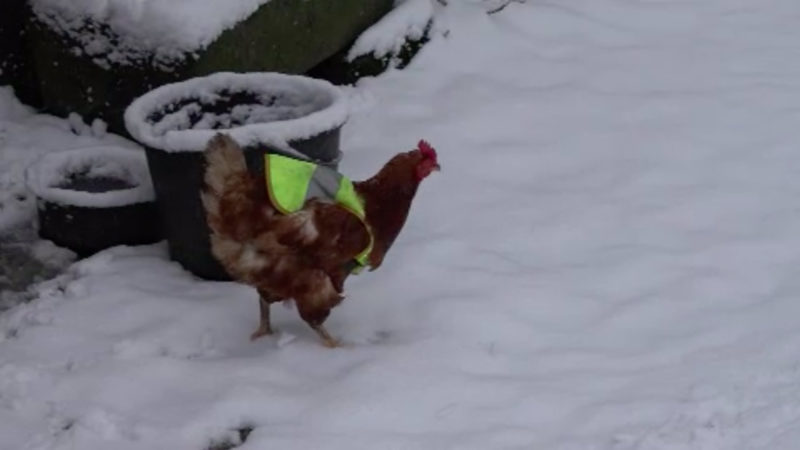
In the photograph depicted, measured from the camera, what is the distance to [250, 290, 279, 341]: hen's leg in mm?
4043

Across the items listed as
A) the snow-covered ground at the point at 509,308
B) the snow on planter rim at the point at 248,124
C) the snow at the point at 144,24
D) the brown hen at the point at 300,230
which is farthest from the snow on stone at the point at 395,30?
the brown hen at the point at 300,230

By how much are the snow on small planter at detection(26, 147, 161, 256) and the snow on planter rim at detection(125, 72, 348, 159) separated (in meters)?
0.37

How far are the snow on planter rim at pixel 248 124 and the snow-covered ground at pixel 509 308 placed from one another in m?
0.55

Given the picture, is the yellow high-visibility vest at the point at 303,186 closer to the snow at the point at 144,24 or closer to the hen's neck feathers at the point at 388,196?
the hen's neck feathers at the point at 388,196

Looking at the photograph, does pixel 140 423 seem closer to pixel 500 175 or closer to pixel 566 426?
pixel 566 426

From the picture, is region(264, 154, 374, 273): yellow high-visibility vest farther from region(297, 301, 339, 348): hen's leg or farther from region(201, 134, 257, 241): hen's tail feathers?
region(297, 301, 339, 348): hen's leg

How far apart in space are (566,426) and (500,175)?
70.9 inches

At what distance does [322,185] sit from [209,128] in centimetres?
95

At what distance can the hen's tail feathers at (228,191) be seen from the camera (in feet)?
12.4

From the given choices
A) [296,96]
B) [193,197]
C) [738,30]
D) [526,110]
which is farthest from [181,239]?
[738,30]

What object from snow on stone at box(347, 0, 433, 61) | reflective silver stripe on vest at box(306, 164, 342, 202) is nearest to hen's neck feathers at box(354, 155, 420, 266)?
reflective silver stripe on vest at box(306, 164, 342, 202)

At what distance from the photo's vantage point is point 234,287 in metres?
4.45

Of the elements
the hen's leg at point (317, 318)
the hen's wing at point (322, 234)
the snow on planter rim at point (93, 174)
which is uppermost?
the hen's wing at point (322, 234)

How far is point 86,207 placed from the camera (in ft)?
15.2
